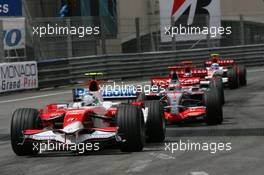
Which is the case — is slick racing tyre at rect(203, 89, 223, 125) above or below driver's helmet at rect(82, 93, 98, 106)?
below

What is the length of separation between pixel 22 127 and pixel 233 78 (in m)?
13.4

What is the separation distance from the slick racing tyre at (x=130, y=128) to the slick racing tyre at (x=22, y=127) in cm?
126

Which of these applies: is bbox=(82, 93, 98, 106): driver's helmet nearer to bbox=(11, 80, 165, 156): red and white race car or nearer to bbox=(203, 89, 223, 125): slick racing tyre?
bbox=(11, 80, 165, 156): red and white race car

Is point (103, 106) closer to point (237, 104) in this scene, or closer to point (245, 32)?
point (237, 104)

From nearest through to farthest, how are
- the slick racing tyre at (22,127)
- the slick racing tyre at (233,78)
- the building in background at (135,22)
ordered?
the slick racing tyre at (22,127), the slick racing tyre at (233,78), the building in background at (135,22)

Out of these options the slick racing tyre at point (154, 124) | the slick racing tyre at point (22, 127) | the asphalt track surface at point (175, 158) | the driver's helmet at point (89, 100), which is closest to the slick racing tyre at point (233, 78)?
the asphalt track surface at point (175, 158)

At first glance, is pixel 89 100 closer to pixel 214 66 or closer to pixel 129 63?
pixel 214 66

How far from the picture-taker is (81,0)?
124 ft

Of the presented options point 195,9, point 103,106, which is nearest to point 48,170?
point 103,106

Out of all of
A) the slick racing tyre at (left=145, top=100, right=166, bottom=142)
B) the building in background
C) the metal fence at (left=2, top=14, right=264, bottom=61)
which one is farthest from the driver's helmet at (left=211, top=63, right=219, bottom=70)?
the slick racing tyre at (left=145, top=100, right=166, bottom=142)

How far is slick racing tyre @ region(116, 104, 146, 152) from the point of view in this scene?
1020cm

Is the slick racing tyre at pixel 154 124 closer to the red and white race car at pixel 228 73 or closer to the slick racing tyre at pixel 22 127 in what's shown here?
the slick racing tyre at pixel 22 127

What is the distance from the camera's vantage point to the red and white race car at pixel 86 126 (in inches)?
403

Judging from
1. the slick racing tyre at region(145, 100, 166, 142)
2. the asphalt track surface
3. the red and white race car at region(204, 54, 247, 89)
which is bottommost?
the asphalt track surface
